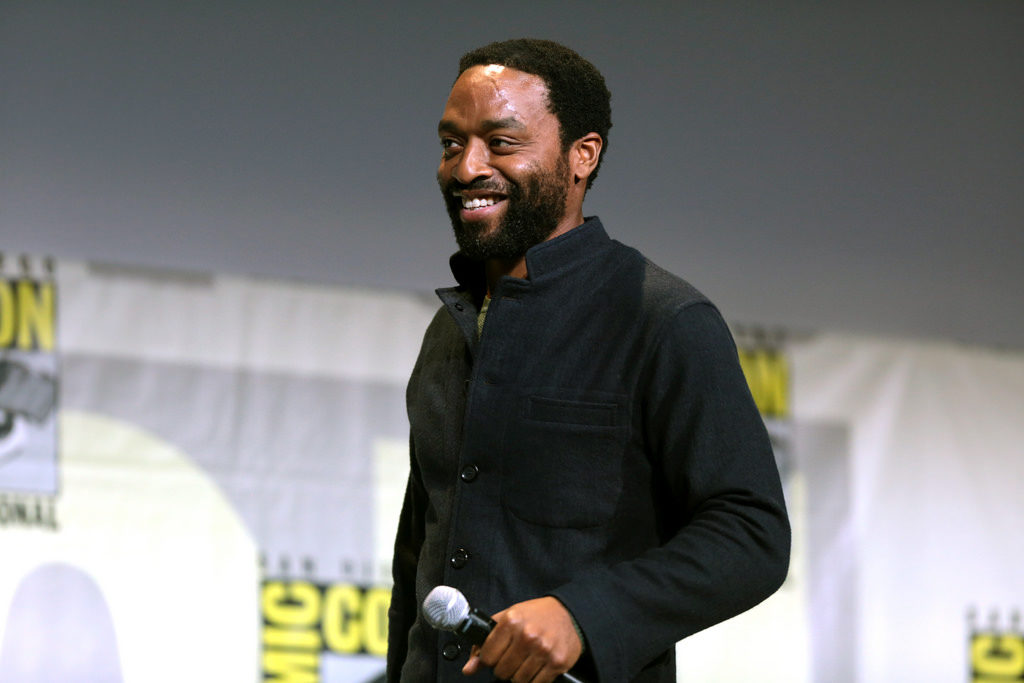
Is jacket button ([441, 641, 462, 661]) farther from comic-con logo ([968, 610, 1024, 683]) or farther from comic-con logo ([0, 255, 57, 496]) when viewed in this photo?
comic-con logo ([968, 610, 1024, 683])

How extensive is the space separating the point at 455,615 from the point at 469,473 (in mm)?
230

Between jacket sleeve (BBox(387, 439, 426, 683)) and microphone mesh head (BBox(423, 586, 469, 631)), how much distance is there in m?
0.44

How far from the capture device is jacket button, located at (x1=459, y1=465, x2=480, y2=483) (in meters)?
1.44

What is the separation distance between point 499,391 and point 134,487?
192 centimetres

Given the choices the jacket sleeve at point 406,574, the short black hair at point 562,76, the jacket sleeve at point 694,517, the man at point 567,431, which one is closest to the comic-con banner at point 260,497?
the jacket sleeve at point 406,574

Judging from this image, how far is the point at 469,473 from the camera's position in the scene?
1441mm

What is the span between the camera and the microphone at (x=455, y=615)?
1.24 meters

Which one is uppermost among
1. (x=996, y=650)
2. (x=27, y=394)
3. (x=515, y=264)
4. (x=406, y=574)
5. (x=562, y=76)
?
(x=562, y=76)

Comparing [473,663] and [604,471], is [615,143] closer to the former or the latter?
[604,471]

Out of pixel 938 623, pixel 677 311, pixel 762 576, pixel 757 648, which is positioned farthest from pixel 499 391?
pixel 938 623

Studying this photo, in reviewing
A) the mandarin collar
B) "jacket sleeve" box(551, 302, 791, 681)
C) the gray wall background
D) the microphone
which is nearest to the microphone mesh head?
the microphone

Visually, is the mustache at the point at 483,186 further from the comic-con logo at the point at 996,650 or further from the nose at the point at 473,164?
the comic-con logo at the point at 996,650

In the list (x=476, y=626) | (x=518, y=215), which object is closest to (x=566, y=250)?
(x=518, y=215)

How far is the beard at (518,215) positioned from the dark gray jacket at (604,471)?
0.03m
